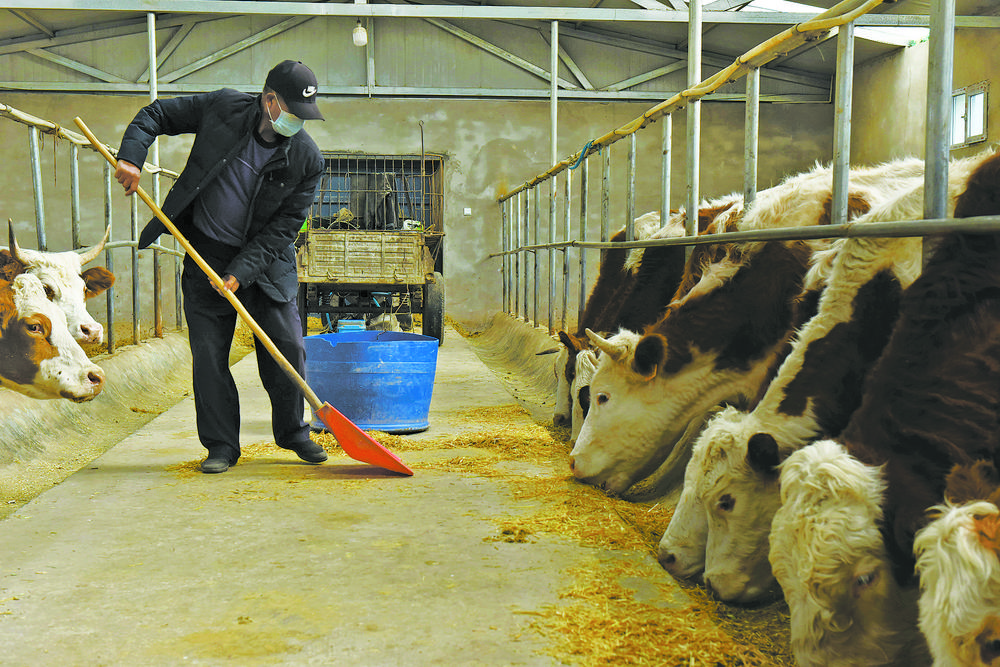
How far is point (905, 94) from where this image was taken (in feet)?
37.3

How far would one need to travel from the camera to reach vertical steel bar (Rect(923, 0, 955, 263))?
2031 millimetres

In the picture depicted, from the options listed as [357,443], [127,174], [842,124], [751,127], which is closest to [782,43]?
[751,127]

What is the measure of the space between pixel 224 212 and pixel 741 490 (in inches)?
92.1

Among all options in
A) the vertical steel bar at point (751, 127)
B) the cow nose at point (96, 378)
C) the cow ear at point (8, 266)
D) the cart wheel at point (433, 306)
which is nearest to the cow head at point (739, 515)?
the vertical steel bar at point (751, 127)

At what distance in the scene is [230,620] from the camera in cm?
197

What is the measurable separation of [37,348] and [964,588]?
3564mm

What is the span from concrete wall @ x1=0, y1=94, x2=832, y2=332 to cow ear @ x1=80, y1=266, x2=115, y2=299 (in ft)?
27.1

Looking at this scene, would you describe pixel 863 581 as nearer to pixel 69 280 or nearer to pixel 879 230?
pixel 879 230

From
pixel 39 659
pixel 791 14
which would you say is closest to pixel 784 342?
pixel 39 659

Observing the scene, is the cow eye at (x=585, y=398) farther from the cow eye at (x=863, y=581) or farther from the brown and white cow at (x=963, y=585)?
the brown and white cow at (x=963, y=585)

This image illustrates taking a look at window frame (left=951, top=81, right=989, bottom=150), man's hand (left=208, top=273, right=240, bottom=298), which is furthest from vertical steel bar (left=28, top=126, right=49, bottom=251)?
window frame (left=951, top=81, right=989, bottom=150)

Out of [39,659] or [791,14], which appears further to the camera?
[791,14]

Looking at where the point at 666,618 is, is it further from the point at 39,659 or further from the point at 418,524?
the point at 39,659

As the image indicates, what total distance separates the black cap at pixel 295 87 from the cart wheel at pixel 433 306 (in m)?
5.39
